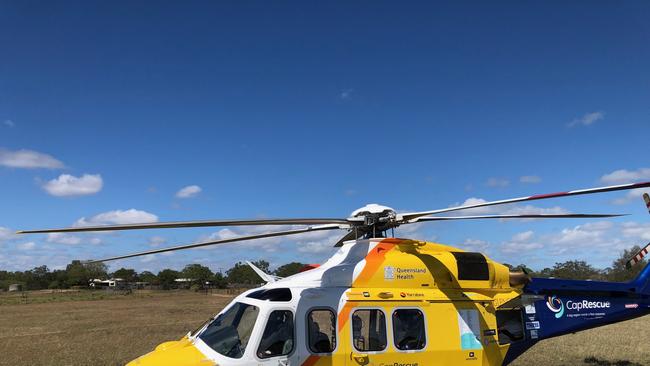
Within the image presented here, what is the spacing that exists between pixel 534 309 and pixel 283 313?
15.8ft

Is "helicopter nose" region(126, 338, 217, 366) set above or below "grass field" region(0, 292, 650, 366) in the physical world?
above

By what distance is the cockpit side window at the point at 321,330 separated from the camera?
7270mm

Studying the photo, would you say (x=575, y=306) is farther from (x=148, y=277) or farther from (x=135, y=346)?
(x=148, y=277)

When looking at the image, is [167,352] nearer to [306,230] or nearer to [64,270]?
[306,230]

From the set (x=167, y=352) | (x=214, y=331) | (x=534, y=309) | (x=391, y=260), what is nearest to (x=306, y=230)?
(x=391, y=260)

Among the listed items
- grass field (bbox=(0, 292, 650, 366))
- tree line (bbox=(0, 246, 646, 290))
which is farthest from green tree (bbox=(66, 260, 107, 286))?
grass field (bbox=(0, 292, 650, 366))

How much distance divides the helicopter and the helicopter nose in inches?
0.6

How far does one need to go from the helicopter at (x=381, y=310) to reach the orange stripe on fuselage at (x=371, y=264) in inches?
0.6

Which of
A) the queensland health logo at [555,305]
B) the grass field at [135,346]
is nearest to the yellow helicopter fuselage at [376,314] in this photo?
the queensland health logo at [555,305]

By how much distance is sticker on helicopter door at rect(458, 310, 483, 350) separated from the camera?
26.2ft

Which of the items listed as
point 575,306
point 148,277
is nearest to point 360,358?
point 575,306

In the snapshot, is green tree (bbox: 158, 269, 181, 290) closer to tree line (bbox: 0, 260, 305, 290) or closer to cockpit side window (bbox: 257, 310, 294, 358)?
tree line (bbox: 0, 260, 305, 290)

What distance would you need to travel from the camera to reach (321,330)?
24.9 ft

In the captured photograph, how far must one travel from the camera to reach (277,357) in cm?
707
